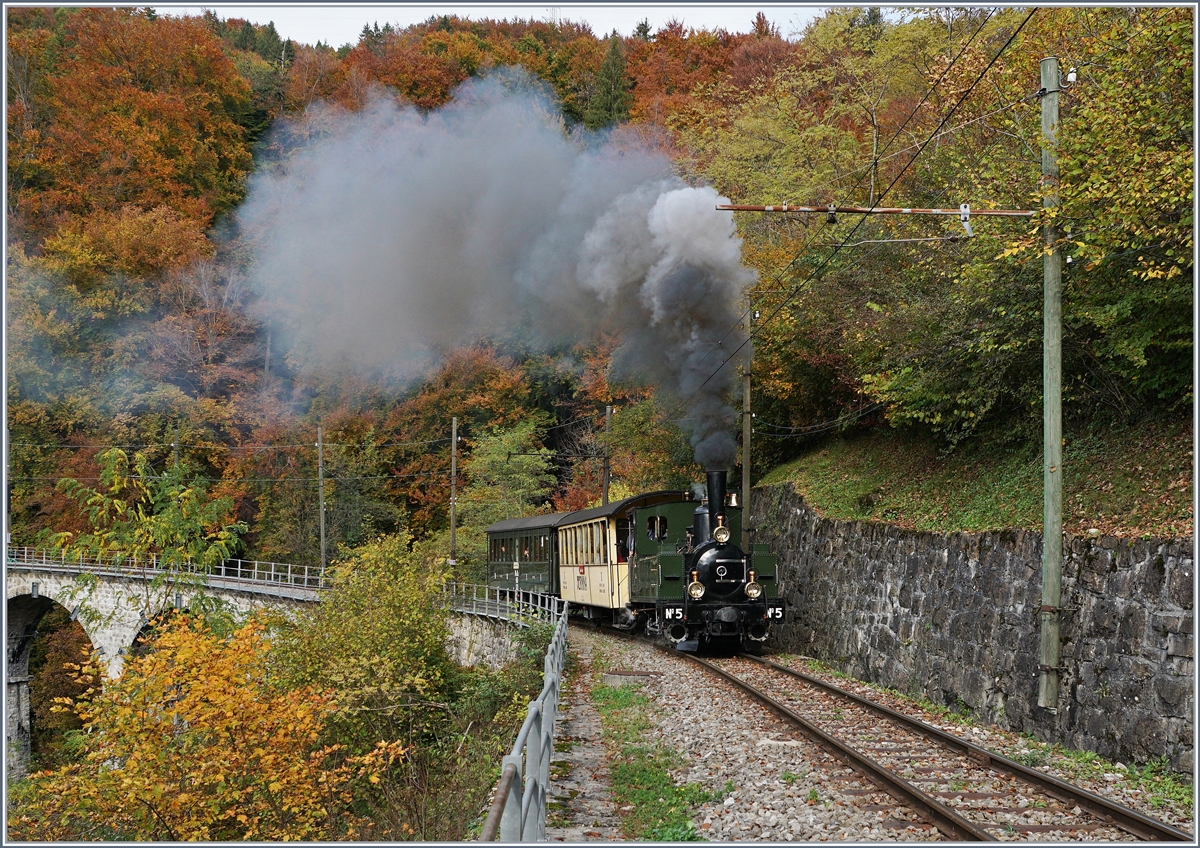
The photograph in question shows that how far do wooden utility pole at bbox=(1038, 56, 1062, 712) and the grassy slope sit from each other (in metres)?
0.67

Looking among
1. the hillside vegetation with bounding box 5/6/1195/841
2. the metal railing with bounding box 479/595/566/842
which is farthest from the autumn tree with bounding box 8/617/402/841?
the metal railing with bounding box 479/595/566/842

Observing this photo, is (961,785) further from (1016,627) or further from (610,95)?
(610,95)

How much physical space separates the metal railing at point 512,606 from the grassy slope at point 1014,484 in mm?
6078

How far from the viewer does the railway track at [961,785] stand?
20.5ft

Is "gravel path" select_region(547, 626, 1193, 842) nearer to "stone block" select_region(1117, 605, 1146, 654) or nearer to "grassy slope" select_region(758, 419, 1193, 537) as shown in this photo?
"stone block" select_region(1117, 605, 1146, 654)

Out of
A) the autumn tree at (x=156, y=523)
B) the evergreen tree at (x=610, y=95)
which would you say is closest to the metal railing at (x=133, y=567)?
the autumn tree at (x=156, y=523)

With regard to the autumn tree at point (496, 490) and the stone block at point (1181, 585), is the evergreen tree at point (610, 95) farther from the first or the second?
the stone block at point (1181, 585)

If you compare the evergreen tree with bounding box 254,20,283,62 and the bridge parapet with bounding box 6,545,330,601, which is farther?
the evergreen tree with bounding box 254,20,283,62

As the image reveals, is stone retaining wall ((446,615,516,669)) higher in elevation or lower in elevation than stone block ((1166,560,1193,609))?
lower

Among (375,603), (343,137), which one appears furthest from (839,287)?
(343,137)

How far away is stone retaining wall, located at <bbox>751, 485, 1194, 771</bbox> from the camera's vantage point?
27.2 feet

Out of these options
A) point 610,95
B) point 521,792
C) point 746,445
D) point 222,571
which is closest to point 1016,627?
point 521,792

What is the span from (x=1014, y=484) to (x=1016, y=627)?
2720 millimetres

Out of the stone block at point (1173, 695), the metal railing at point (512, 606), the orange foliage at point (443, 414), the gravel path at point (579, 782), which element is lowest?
the metal railing at point (512, 606)
